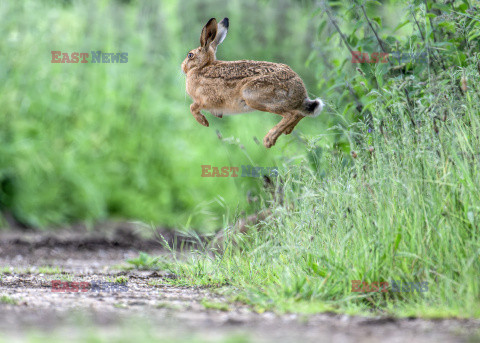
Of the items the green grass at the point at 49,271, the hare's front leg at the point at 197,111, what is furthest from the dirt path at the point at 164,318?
the hare's front leg at the point at 197,111

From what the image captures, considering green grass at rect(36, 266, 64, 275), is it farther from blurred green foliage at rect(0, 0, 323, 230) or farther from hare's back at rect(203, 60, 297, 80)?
blurred green foliage at rect(0, 0, 323, 230)

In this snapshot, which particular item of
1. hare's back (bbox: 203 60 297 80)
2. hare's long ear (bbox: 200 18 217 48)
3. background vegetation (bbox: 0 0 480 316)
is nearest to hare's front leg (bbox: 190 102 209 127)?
hare's back (bbox: 203 60 297 80)

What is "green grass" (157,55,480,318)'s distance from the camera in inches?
154

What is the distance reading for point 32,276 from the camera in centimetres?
567

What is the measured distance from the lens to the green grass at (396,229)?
392 centimetres

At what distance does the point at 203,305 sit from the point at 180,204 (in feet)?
21.0

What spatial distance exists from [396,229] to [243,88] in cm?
140

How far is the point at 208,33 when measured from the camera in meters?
3.54

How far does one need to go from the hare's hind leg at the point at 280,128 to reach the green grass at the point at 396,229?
0.97 meters

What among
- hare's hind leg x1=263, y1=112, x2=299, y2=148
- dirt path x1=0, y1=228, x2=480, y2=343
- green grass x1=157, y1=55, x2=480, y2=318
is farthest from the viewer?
green grass x1=157, y1=55, x2=480, y2=318

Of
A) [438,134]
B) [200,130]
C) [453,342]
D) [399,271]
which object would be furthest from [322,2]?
[200,130]

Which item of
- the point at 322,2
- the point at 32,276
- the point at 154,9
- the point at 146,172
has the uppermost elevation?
the point at 154,9

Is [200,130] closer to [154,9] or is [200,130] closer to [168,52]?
[168,52]

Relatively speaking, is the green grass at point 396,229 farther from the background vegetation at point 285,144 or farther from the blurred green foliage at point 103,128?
the blurred green foliage at point 103,128
